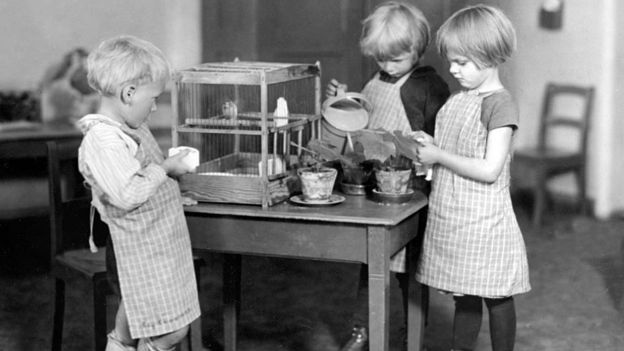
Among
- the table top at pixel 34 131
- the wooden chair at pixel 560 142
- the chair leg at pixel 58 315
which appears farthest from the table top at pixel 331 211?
the wooden chair at pixel 560 142

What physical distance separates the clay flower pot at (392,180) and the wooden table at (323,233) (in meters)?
0.05

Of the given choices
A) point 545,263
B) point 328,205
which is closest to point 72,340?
point 328,205

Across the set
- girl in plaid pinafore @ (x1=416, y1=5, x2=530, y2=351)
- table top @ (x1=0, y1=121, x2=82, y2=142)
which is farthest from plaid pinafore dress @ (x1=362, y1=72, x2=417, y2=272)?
table top @ (x1=0, y1=121, x2=82, y2=142)

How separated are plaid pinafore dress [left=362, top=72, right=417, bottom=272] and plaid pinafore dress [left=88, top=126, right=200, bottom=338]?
2.84 feet

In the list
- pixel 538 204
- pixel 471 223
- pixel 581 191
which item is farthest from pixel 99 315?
pixel 581 191

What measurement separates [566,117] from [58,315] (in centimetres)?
394

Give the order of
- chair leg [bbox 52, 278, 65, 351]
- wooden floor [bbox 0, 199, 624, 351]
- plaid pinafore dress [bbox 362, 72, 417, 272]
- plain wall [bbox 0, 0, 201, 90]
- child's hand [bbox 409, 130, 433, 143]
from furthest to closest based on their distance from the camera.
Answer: plain wall [bbox 0, 0, 201, 90]
wooden floor [bbox 0, 199, 624, 351]
chair leg [bbox 52, 278, 65, 351]
plaid pinafore dress [bbox 362, 72, 417, 272]
child's hand [bbox 409, 130, 433, 143]

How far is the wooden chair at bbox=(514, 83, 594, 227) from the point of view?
5816 mm

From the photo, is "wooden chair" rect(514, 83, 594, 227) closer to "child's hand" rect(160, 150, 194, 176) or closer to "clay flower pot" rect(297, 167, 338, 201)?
"clay flower pot" rect(297, 167, 338, 201)

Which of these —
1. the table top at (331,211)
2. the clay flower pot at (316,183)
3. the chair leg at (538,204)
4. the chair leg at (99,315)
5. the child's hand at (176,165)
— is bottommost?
the chair leg at (538,204)

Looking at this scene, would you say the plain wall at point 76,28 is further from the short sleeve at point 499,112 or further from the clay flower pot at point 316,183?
the short sleeve at point 499,112

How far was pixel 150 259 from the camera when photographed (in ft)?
8.07

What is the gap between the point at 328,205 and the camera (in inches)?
105

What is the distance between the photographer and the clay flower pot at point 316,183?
265 centimetres
